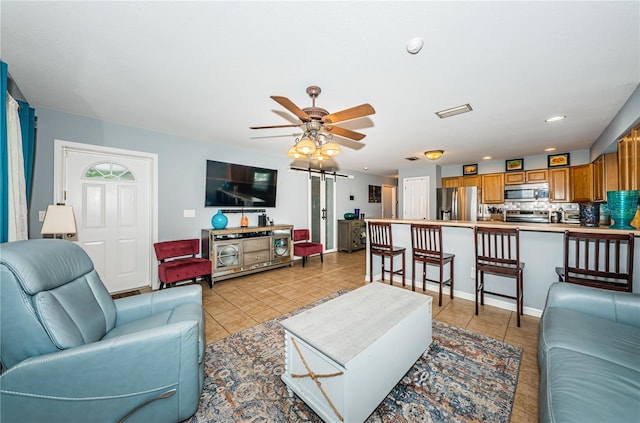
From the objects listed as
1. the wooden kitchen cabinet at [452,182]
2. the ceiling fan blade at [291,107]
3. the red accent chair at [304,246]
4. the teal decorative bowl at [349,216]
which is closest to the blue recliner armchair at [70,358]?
the ceiling fan blade at [291,107]

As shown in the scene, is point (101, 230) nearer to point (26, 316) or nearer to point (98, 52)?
point (98, 52)

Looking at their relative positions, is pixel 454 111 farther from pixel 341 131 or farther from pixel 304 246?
pixel 304 246

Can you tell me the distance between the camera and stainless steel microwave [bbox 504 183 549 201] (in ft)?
17.6


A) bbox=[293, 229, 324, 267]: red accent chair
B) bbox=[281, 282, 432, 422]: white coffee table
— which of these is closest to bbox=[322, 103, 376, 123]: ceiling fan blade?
bbox=[281, 282, 432, 422]: white coffee table

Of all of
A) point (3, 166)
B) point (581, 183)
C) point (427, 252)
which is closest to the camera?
point (3, 166)

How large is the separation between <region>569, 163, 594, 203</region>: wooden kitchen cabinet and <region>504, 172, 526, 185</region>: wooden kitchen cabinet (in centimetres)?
80

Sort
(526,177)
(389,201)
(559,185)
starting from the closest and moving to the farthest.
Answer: (559,185)
(526,177)
(389,201)

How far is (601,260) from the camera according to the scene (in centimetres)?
240

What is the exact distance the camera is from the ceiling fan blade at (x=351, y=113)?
1988 mm

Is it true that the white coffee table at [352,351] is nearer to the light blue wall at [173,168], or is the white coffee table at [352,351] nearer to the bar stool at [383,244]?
the bar stool at [383,244]

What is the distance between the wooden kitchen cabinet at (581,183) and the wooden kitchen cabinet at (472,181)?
1.63m

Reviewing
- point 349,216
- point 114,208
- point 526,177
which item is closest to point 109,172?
point 114,208

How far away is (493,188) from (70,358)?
7437mm

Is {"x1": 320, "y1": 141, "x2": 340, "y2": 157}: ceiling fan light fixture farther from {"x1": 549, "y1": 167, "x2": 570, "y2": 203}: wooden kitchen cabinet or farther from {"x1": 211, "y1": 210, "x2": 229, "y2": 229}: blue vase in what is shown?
{"x1": 549, "y1": 167, "x2": 570, "y2": 203}: wooden kitchen cabinet
